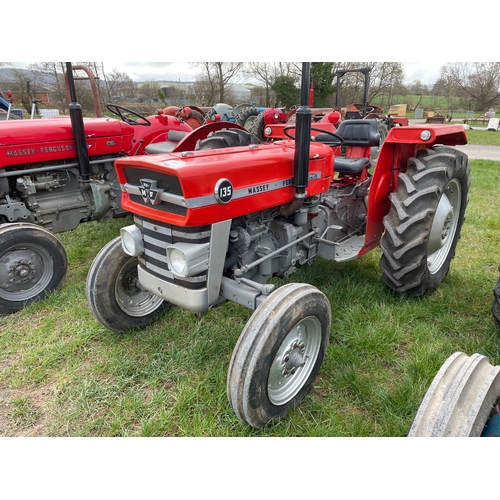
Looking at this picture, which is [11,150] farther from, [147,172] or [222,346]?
[222,346]

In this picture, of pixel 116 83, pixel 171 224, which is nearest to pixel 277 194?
pixel 171 224

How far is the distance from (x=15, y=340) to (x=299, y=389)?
6.88ft

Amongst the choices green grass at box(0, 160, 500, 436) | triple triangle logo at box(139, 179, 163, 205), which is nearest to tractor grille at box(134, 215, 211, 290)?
triple triangle logo at box(139, 179, 163, 205)

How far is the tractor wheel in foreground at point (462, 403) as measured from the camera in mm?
1171

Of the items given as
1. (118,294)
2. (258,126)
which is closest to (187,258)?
(118,294)

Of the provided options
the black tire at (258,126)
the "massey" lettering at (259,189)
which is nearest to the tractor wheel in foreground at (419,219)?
the "massey" lettering at (259,189)

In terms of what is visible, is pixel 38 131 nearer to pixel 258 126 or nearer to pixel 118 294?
pixel 118 294

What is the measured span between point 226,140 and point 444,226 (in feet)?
6.23

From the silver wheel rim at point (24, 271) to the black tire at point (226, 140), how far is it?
5.30 ft

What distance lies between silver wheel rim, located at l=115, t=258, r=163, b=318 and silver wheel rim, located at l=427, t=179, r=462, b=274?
Result: 2145 millimetres

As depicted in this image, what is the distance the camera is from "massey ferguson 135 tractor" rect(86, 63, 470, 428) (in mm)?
1947

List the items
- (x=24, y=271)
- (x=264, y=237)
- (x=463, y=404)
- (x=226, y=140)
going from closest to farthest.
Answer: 1. (x=463, y=404)
2. (x=264, y=237)
3. (x=226, y=140)
4. (x=24, y=271)

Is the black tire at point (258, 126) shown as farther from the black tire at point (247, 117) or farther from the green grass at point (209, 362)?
the green grass at point (209, 362)

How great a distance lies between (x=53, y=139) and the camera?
12.0 ft
